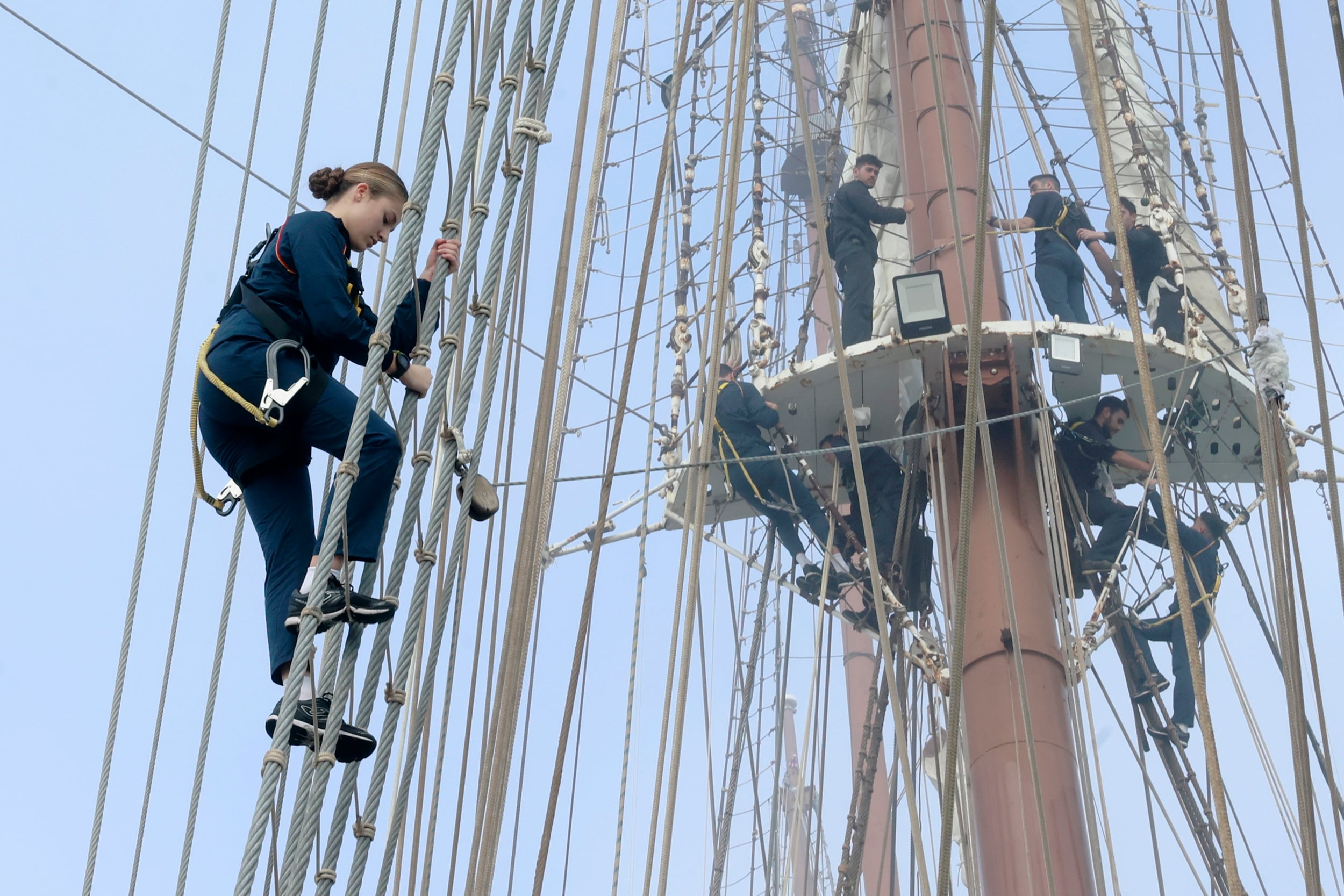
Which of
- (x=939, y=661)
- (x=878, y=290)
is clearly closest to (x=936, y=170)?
(x=878, y=290)

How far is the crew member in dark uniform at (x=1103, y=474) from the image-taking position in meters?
8.12

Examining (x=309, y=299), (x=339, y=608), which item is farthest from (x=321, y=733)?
(x=309, y=299)

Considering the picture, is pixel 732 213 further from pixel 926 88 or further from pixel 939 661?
pixel 926 88

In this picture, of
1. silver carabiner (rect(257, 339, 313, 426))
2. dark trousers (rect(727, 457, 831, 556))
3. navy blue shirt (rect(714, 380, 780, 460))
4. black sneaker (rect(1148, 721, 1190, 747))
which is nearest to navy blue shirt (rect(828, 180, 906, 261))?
navy blue shirt (rect(714, 380, 780, 460))

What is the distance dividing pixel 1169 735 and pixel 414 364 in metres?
5.94

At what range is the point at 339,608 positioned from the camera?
9.79 ft

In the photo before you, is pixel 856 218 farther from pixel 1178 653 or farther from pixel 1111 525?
pixel 1178 653

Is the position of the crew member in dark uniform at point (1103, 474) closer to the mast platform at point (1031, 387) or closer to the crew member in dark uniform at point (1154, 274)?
the mast platform at point (1031, 387)

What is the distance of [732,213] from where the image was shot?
5.29 meters

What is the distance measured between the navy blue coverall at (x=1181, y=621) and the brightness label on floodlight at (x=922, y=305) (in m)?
1.54

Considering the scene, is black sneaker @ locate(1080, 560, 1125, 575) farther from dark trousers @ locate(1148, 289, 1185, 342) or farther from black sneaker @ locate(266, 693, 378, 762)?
black sneaker @ locate(266, 693, 378, 762)

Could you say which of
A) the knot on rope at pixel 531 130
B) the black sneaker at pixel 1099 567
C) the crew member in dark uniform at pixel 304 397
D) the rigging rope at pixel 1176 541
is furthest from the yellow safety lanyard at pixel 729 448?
the crew member in dark uniform at pixel 304 397

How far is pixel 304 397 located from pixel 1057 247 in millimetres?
5801

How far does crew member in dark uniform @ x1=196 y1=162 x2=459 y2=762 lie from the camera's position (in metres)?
2.98
